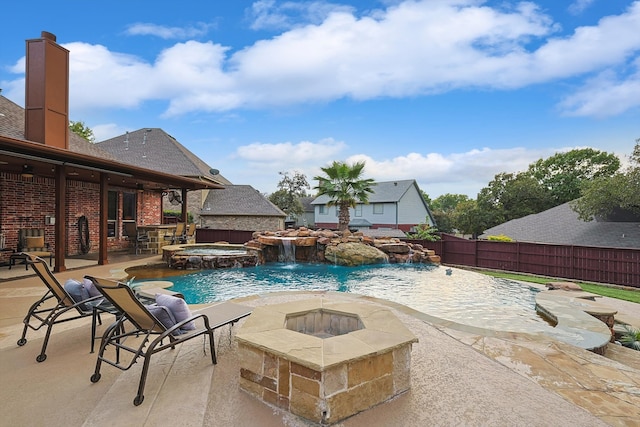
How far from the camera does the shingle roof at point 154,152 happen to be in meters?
22.5

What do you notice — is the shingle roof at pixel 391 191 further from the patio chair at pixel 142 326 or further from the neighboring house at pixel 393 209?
the patio chair at pixel 142 326

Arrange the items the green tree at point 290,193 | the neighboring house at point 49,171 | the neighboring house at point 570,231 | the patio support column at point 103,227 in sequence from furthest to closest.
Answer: the green tree at point 290,193, the neighboring house at point 570,231, the patio support column at point 103,227, the neighboring house at point 49,171

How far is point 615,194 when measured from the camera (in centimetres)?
1545

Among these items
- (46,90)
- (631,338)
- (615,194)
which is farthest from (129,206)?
(615,194)

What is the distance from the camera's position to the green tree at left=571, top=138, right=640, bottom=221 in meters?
15.0

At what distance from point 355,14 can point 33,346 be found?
435 inches

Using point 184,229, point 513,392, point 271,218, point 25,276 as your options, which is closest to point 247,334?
point 513,392

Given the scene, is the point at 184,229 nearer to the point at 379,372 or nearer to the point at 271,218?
the point at 271,218

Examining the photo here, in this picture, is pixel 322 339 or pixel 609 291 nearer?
pixel 322 339

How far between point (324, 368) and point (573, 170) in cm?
4324

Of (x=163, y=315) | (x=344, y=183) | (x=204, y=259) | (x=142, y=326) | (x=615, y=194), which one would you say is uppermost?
(x=344, y=183)

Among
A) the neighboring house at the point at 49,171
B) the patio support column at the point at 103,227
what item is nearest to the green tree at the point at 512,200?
the neighboring house at the point at 49,171

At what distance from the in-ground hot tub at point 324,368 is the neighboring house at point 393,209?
30423mm

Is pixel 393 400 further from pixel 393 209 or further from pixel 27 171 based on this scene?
pixel 393 209
